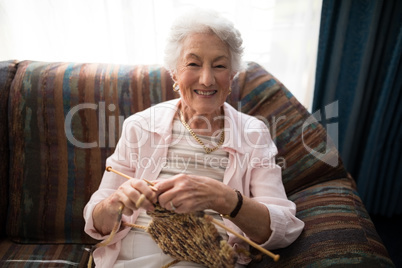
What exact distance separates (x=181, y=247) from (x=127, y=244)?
0.27m

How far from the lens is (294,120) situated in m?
1.32

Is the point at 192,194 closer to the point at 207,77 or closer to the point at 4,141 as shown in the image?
the point at 207,77

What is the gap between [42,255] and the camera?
1251 millimetres

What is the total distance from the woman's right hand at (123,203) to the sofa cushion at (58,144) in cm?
39

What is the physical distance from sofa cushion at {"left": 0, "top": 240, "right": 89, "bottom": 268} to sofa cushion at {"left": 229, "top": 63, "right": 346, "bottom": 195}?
977 millimetres

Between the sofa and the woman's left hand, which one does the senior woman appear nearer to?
the woman's left hand

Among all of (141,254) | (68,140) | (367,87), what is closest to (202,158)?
(141,254)

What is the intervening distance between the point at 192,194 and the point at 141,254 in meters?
0.39

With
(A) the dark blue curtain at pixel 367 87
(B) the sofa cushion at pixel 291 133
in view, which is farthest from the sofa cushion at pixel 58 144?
(A) the dark blue curtain at pixel 367 87

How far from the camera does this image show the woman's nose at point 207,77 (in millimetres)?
1005

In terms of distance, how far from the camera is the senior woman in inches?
36.6

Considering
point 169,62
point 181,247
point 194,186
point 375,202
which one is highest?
point 169,62

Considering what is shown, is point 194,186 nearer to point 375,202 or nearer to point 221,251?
point 221,251

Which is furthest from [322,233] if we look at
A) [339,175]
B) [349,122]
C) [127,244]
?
[349,122]
